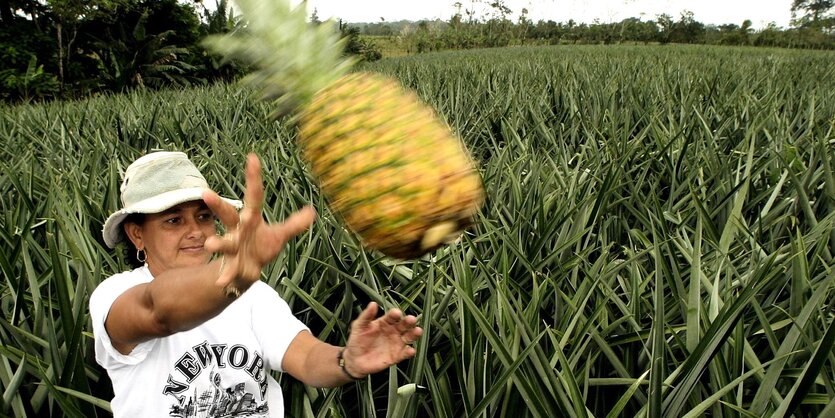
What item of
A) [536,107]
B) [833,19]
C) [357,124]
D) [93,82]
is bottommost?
[93,82]

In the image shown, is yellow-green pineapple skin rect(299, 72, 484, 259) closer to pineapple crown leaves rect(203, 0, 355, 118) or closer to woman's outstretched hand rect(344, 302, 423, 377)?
pineapple crown leaves rect(203, 0, 355, 118)

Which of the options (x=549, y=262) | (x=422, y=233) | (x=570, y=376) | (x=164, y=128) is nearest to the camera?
(x=422, y=233)

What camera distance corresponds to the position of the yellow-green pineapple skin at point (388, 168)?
573 mm

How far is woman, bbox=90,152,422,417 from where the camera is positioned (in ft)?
3.12

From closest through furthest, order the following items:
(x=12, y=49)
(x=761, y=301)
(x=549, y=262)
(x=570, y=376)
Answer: (x=570, y=376)
(x=761, y=301)
(x=549, y=262)
(x=12, y=49)

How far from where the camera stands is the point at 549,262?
4.52ft

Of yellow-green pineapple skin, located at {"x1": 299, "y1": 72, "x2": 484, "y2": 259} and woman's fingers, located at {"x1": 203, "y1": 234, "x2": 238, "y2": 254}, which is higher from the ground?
yellow-green pineapple skin, located at {"x1": 299, "y1": 72, "x2": 484, "y2": 259}

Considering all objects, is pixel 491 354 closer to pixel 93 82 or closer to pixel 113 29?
pixel 93 82

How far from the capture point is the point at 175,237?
3.48ft

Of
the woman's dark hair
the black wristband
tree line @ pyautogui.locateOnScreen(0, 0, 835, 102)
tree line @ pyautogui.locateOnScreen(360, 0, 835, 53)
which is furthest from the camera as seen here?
tree line @ pyautogui.locateOnScreen(360, 0, 835, 53)

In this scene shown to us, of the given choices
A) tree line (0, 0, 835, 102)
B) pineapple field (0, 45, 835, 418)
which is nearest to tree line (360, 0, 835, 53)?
tree line (0, 0, 835, 102)

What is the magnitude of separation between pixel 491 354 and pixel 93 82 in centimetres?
1299

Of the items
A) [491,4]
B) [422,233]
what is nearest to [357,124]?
[422,233]

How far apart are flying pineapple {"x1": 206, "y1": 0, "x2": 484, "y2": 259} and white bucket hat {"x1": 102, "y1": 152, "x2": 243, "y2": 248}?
466mm
